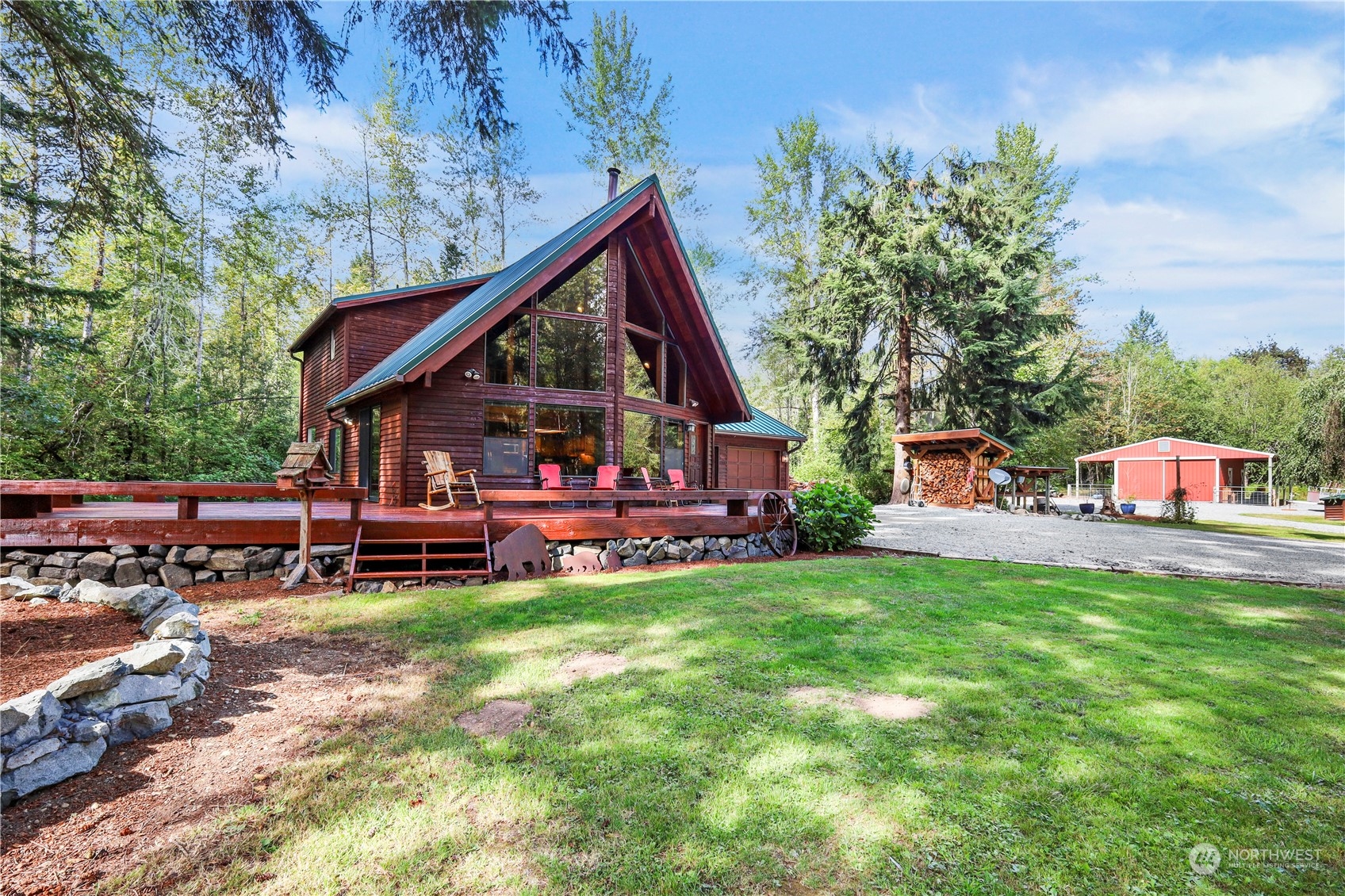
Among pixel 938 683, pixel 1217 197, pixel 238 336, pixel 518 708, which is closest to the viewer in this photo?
pixel 518 708

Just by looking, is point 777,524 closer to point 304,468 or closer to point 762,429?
point 304,468

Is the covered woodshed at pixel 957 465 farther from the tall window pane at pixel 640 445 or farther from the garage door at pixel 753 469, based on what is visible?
the tall window pane at pixel 640 445

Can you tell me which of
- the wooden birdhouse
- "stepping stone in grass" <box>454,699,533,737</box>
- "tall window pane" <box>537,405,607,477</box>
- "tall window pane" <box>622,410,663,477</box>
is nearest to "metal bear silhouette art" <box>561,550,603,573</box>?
the wooden birdhouse

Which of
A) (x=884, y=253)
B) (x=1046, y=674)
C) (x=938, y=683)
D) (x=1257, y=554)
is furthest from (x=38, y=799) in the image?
(x=884, y=253)

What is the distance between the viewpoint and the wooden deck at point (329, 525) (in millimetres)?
5828

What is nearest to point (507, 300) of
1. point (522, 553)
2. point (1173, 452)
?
point (522, 553)

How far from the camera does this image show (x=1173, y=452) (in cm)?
2927

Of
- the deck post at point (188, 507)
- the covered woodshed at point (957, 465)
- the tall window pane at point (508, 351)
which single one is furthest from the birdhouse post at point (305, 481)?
the covered woodshed at point (957, 465)

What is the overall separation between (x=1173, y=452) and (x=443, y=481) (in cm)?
3647

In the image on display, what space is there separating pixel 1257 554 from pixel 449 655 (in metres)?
12.1

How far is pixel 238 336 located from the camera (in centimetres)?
2038

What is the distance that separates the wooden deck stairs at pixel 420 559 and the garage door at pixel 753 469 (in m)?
11.7

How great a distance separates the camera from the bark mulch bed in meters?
3.19

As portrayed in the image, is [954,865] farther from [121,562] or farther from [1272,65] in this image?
[1272,65]
